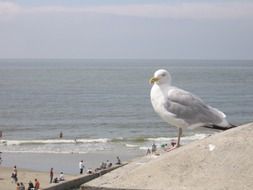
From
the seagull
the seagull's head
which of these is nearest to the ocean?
the seagull

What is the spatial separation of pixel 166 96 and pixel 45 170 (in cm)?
2286

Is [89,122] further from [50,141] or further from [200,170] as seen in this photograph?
[200,170]

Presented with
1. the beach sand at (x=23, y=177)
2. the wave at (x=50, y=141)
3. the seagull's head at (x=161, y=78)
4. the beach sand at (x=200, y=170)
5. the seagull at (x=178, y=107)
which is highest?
the wave at (x=50, y=141)

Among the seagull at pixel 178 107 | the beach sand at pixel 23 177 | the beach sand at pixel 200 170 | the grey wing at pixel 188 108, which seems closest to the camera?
the beach sand at pixel 200 170

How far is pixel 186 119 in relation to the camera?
5430 millimetres

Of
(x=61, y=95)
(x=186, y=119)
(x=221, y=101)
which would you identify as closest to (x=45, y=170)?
(x=186, y=119)

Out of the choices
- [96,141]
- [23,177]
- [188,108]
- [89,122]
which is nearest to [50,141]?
[96,141]

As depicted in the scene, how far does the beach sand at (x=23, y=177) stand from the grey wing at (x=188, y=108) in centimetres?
1699

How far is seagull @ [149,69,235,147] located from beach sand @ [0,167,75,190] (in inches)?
672

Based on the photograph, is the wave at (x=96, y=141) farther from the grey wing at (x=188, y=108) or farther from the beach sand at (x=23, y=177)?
the grey wing at (x=188, y=108)

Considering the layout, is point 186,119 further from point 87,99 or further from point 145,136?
point 87,99

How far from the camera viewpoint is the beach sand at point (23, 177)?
22.6 metres

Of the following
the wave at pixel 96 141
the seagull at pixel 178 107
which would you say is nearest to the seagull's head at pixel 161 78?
the seagull at pixel 178 107

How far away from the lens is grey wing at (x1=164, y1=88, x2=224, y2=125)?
16.9ft
